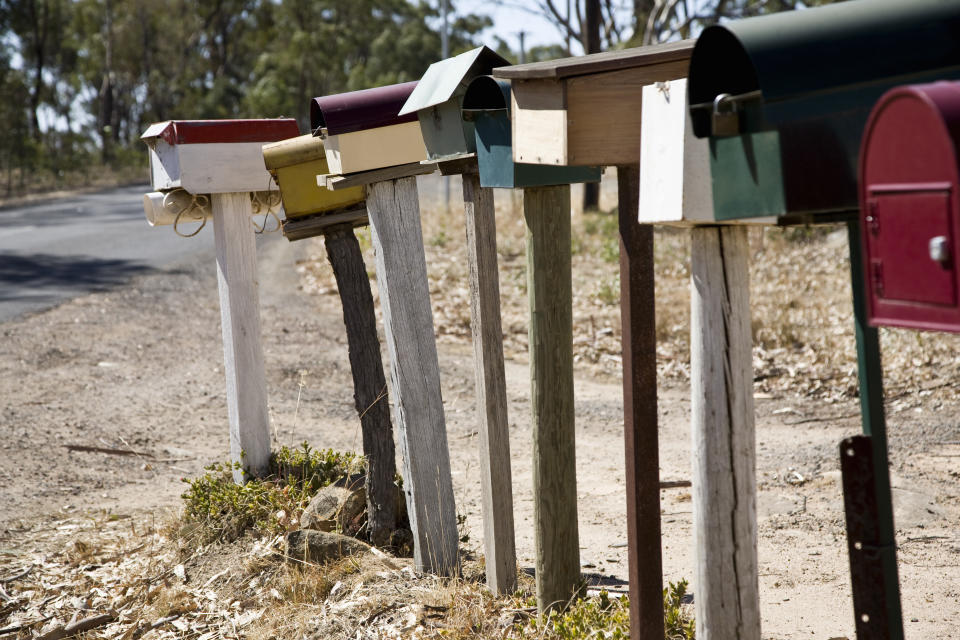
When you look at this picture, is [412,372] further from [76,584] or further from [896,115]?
[896,115]

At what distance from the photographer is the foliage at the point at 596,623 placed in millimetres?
2723

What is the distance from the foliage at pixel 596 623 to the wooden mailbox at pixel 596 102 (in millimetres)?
1397

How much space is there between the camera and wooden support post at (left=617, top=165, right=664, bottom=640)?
2.43 meters

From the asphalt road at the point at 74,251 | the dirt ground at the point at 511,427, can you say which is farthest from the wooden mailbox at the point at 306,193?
the asphalt road at the point at 74,251

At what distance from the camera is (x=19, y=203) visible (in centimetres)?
2211

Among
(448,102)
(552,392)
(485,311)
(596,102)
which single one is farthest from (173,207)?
(596,102)

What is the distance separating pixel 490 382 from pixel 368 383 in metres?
0.80

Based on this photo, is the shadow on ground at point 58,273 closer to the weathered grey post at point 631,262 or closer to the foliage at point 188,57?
the weathered grey post at point 631,262

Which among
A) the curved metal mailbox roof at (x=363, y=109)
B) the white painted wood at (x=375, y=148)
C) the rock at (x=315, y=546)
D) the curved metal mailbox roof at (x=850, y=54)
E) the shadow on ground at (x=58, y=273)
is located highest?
the curved metal mailbox roof at (x=363, y=109)

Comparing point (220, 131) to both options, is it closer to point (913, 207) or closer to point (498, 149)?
point (498, 149)

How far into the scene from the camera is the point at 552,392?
2951mm

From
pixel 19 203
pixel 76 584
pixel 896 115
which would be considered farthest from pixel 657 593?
pixel 19 203

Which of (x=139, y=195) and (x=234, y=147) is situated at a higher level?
(x=139, y=195)

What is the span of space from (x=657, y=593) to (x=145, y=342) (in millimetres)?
6621
